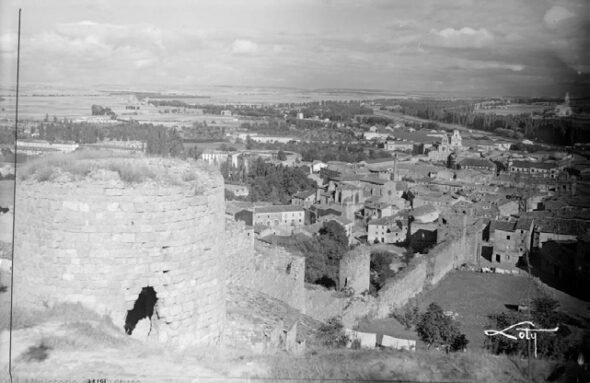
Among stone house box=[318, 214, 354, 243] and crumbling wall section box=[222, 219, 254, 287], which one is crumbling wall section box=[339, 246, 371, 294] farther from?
stone house box=[318, 214, 354, 243]

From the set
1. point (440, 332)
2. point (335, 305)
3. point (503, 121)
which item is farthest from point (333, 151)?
point (440, 332)

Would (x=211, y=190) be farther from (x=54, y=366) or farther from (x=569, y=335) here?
(x=569, y=335)

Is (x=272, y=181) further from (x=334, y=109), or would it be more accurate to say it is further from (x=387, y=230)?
(x=334, y=109)

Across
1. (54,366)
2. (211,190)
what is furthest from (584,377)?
(54,366)

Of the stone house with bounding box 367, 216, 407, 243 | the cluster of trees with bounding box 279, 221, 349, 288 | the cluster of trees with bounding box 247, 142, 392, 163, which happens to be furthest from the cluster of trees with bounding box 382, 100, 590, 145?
the cluster of trees with bounding box 247, 142, 392, 163

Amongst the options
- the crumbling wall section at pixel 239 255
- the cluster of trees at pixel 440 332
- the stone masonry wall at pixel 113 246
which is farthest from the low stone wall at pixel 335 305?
the stone masonry wall at pixel 113 246

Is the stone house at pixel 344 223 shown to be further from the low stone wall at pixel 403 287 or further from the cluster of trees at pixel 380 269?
the low stone wall at pixel 403 287
